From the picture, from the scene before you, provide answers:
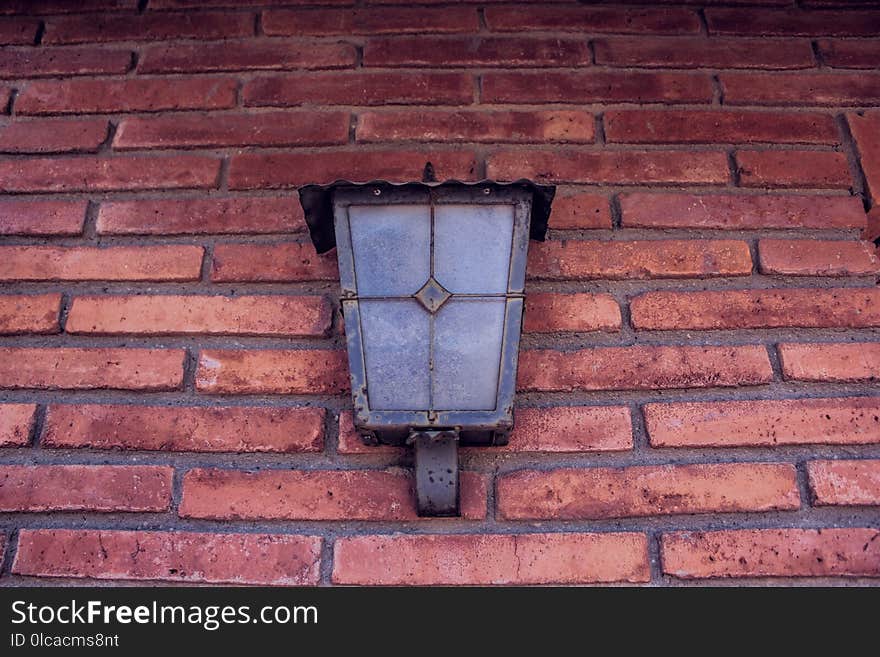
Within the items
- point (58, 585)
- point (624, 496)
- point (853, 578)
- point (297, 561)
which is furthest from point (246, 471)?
point (853, 578)

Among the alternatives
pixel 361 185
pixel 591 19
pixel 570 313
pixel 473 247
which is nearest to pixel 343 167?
pixel 361 185

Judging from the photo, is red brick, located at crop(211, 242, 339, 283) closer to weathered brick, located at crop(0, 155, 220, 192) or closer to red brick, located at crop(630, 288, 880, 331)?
weathered brick, located at crop(0, 155, 220, 192)

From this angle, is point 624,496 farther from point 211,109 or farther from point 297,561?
point 211,109

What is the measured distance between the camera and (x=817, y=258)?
142cm

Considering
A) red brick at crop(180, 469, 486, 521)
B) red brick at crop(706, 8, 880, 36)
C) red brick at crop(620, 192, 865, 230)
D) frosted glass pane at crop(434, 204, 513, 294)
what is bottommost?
red brick at crop(180, 469, 486, 521)

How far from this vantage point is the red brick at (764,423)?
1.29 metres

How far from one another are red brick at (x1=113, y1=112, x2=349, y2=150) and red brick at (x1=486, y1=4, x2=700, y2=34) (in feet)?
1.41

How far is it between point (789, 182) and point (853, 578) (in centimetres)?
76

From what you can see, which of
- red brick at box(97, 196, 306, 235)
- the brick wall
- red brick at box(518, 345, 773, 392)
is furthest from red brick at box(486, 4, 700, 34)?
red brick at box(518, 345, 773, 392)

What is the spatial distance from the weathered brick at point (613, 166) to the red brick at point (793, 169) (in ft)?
0.14

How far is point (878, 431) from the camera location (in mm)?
1290

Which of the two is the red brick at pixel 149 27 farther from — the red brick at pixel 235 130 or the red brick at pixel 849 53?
Answer: the red brick at pixel 849 53

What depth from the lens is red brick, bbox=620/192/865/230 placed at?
1.45 meters

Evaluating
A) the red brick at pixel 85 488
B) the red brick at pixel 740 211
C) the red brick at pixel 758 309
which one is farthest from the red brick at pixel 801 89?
the red brick at pixel 85 488
